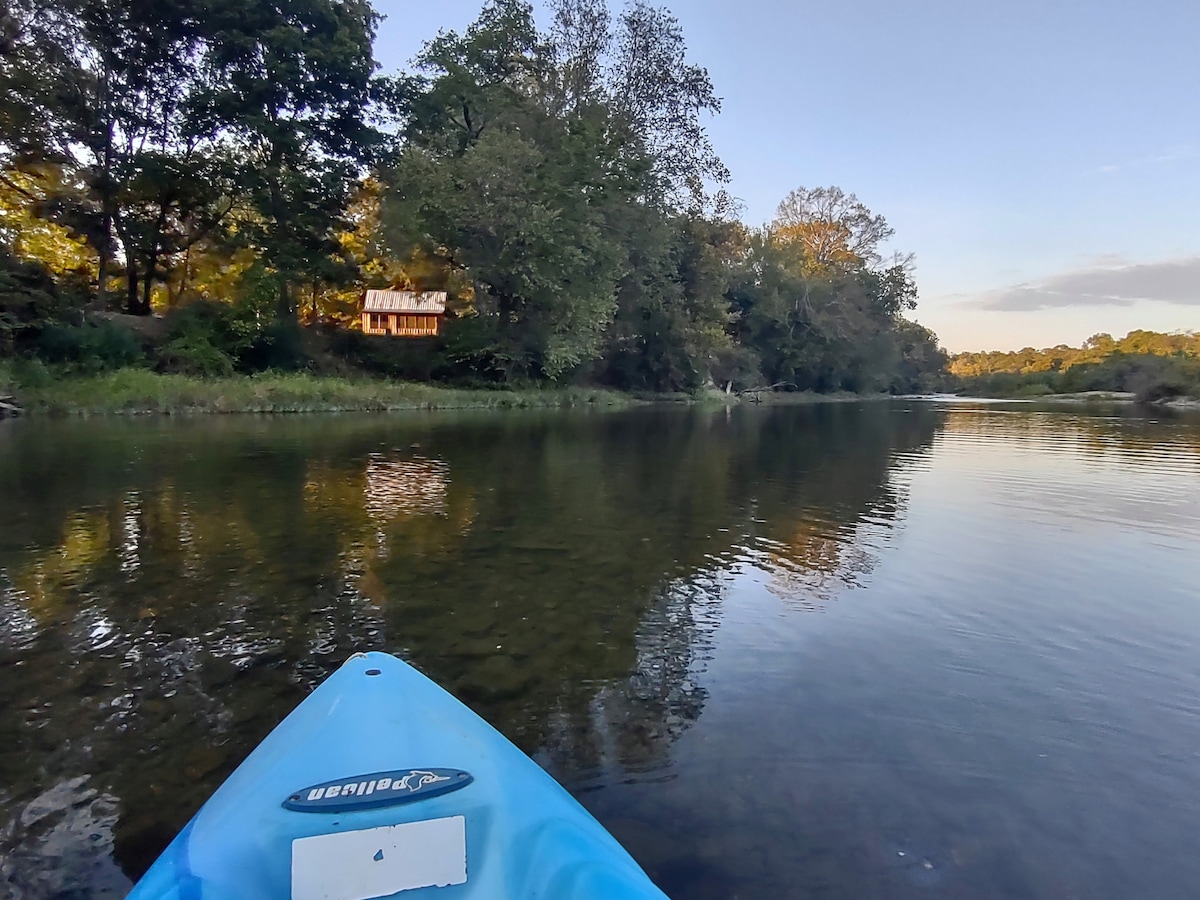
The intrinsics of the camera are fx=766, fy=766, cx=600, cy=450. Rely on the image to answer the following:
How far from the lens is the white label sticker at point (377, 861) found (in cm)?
183

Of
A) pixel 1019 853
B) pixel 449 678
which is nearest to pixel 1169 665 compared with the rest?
pixel 1019 853

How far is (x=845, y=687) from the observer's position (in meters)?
4.38

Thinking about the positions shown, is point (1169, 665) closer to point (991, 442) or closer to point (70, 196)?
point (991, 442)

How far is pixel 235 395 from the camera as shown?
76.1 ft

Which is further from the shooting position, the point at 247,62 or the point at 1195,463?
the point at 247,62

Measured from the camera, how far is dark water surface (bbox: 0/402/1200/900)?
2928 millimetres

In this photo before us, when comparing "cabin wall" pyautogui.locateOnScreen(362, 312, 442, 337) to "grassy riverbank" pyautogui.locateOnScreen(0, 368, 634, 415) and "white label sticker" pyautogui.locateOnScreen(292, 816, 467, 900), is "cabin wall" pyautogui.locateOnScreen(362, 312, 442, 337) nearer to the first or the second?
"grassy riverbank" pyautogui.locateOnScreen(0, 368, 634, 415)

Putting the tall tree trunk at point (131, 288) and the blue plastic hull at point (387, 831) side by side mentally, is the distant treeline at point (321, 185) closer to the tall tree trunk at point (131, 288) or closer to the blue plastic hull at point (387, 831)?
the tall tree trunk at point (131, 288)

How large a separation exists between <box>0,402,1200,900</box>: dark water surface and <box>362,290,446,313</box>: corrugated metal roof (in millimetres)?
25209

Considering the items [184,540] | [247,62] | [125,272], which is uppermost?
[247,62]

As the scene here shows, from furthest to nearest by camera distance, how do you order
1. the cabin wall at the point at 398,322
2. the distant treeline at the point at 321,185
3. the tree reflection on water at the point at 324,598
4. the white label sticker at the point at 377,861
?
the cabin wall at the point at 398,322 → the distant treeline at the point at 321,185 → the tree reflection on water at the point at 324,598 → the white label sticker at the point at 377,861

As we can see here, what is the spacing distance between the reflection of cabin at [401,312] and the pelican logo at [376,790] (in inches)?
1331

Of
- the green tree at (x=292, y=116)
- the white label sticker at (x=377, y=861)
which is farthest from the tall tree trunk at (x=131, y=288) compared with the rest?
the white label sticker at (x=377, y=861)

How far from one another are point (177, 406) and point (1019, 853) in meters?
23.4
